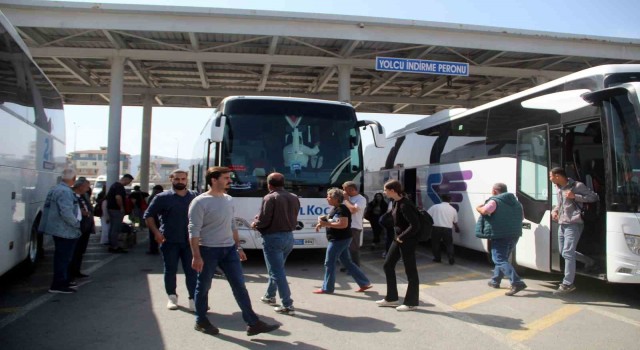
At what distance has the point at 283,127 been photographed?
29.4ft

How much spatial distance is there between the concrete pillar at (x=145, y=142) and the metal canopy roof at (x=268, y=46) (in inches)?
66.4

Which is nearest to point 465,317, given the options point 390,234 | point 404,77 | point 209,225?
point 209,225

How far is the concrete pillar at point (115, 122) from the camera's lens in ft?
54.7

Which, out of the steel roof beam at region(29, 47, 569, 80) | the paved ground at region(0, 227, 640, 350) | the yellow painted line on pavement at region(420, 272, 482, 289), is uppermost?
the steel roof beam at region(29, 47, 569, 80)

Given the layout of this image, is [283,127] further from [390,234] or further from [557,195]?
[557,195]

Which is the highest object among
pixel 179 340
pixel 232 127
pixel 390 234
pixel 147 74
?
pixel 147 74

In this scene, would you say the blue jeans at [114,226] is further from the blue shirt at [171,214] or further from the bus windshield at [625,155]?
the bus windshield at [625,155]

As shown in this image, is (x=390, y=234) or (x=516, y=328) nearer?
(x=516, y=328)

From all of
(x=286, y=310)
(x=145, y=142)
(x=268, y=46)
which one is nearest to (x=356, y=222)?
(x=286, y=310)

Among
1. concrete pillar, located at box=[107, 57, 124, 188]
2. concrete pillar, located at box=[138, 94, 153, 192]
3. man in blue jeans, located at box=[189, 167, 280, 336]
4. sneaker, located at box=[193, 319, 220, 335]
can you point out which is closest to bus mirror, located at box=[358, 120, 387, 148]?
man in blue jeans, located at box=[189, 167, 280, 336]

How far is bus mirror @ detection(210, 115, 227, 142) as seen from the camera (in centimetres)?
827

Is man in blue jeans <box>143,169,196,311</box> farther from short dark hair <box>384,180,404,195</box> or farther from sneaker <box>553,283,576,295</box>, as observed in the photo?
sneaker <box>553,283,576,295</box>

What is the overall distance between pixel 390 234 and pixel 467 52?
9.85 m

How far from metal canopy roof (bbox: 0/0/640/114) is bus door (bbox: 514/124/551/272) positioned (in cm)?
822
